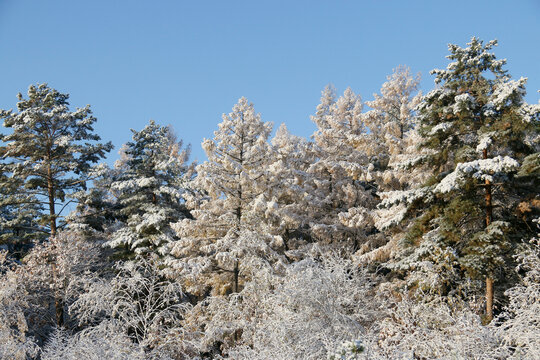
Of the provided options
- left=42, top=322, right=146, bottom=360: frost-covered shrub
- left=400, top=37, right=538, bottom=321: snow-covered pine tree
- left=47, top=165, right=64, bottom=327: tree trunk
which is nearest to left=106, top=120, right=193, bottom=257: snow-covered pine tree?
left=47, top=165, right=64, bottom=327: tree trunk

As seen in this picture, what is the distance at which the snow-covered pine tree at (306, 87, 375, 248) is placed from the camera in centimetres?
2338

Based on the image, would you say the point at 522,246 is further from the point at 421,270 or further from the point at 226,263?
the point at 226,263

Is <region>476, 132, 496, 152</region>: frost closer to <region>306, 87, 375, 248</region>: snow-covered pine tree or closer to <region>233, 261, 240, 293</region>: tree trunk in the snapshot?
<region>306, 87, 375, 248</region>: snow-covered pine tree

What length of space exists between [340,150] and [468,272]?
12.7 m

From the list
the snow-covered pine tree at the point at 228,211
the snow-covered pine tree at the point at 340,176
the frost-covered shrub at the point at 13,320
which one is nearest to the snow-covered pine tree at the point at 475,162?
the snow-covered pine tree at the point at 340,176

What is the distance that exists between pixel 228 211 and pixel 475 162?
11.2m

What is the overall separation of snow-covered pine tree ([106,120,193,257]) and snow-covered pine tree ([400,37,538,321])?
1192 cm

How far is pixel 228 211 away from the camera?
2211cm

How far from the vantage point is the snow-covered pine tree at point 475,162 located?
14945 millimetres

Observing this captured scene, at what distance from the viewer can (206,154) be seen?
23.1 meters

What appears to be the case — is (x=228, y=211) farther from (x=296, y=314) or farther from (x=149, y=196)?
(x=296, y=314)

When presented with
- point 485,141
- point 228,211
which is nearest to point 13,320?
point 228,211

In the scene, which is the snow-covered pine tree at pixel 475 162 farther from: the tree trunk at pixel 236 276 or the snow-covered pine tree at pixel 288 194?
the tree trunk at pixel 236 276

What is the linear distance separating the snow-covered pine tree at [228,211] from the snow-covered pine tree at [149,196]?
1.76 meters
